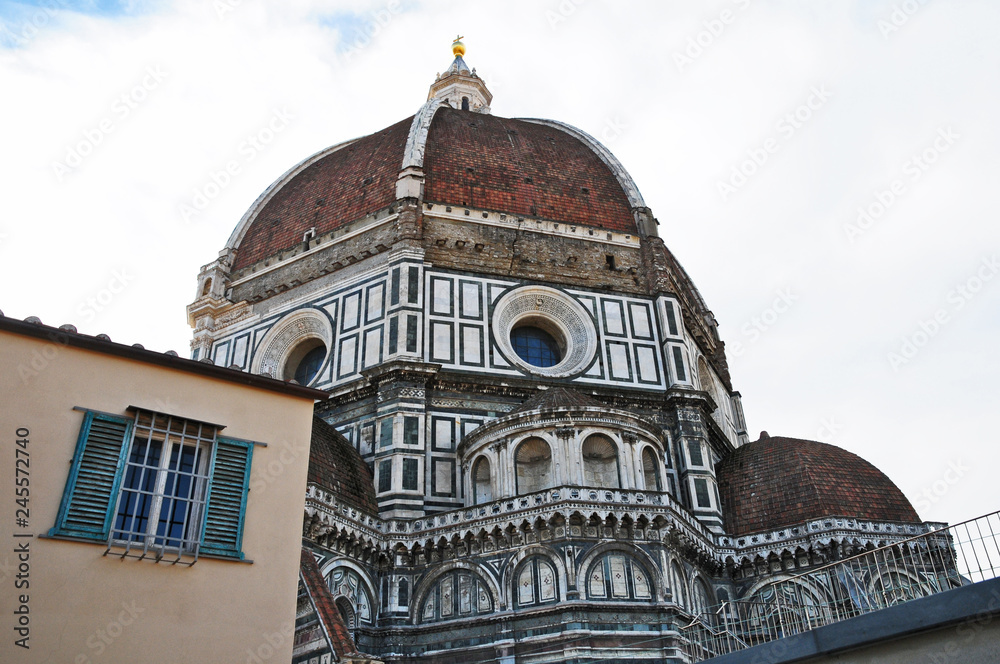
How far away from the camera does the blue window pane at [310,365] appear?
26.7 m

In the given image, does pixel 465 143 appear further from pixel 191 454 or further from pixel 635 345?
pixel 191 454

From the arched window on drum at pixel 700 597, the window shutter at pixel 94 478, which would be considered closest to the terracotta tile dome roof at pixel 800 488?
the arched window on drum at pixel 700 597

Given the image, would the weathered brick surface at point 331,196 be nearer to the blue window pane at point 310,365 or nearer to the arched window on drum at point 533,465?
the blue window pane at point 310,365

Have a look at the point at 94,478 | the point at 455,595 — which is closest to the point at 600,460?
the point at 455,595

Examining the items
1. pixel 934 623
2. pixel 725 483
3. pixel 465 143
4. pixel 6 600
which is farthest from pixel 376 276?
pixel 934 623

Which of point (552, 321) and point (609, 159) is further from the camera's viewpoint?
point (609, 159)

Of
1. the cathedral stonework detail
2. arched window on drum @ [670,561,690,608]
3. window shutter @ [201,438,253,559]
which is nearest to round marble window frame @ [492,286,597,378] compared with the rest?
the cathedral stonework detail

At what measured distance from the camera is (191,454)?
426 inches

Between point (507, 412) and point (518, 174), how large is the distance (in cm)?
1056

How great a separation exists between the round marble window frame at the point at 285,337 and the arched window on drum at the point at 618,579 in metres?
11.7

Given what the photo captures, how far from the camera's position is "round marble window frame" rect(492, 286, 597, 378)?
2553 cm

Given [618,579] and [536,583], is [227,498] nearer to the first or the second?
[536,583]

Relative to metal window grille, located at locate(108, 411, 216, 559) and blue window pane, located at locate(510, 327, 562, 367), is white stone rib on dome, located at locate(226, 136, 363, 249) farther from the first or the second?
metal window grille, located at locate(108, 411, 216, 559)

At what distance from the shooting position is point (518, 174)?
99.2 feet
